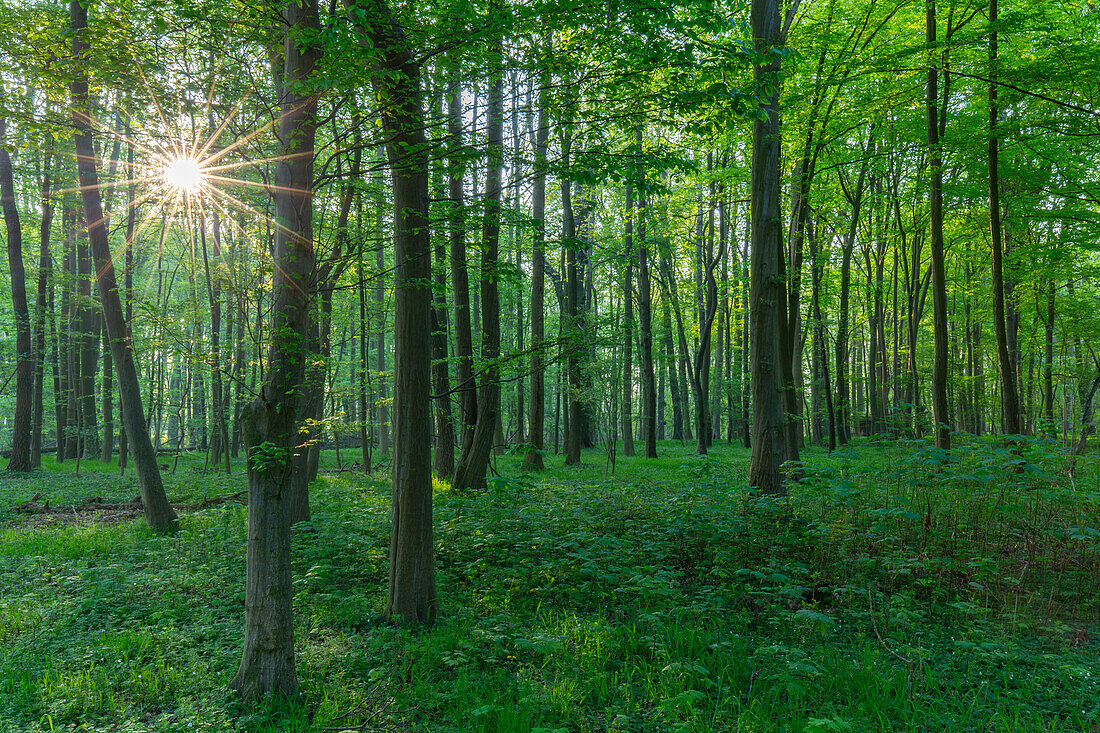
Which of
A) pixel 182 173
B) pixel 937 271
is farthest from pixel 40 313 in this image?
pixel 937 271

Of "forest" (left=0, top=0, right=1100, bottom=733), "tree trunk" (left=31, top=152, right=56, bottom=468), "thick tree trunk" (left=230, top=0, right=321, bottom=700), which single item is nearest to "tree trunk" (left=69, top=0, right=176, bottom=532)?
"forest" (left=0, top=0, right=1100, bottom=733)

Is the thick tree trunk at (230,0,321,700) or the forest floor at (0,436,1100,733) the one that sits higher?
the thick tree trunk at (230,0,321,700)

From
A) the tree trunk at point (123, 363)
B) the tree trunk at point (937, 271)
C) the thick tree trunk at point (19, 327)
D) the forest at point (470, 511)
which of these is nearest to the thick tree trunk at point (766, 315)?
the forest at point (470, 511)

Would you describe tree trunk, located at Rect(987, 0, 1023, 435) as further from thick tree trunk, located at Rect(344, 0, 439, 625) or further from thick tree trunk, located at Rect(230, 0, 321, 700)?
thick tree trunk, located at Rect(230, 0, 321, 700)

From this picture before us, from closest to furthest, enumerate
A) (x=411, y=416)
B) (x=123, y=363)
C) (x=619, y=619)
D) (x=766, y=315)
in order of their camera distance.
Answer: (x=411, y=416) < (x=619, y=619) < (x=123, y=363) < (x=766, y=315)

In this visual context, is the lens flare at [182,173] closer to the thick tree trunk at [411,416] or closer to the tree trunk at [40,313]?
the thick tree trunk at [411,416]

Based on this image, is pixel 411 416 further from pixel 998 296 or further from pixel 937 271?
pixel 998 296

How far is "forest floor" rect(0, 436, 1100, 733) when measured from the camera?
3604 millimetres

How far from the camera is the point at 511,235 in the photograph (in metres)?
29.0

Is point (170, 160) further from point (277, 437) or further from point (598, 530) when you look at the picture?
point (598, 530)

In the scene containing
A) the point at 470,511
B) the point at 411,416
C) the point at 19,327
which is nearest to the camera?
the point at 411,416

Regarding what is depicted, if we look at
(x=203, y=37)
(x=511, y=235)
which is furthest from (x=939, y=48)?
(x=511, y=235)

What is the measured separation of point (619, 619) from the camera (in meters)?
4.95

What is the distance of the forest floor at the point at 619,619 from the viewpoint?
3604mm
